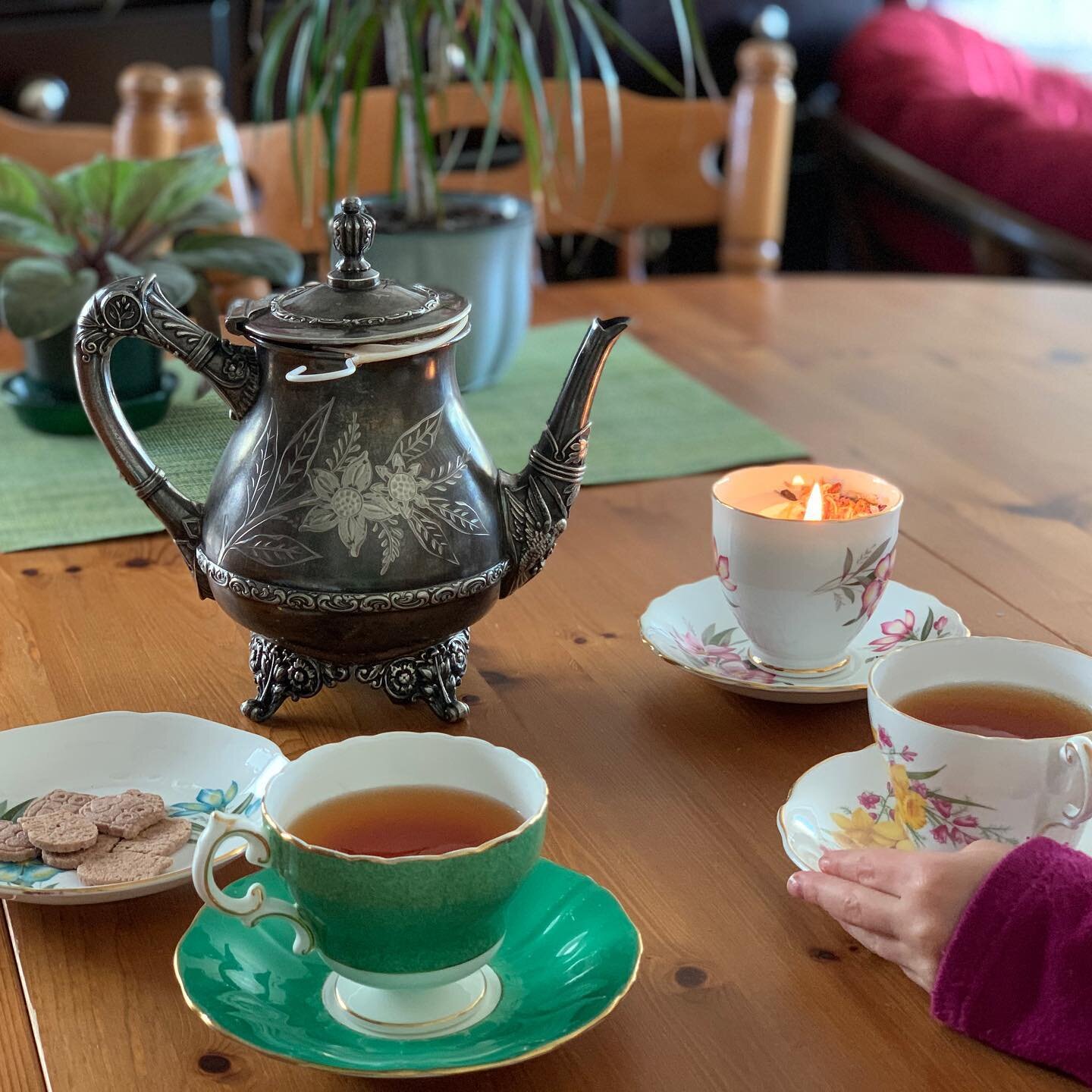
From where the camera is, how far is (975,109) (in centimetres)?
241

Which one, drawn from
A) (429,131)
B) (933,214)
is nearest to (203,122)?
(429,131)

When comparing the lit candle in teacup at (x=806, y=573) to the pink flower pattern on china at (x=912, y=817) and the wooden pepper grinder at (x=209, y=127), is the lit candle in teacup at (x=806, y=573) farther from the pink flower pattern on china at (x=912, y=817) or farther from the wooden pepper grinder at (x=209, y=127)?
the wooden pepper grinder at (x=209, y=127)

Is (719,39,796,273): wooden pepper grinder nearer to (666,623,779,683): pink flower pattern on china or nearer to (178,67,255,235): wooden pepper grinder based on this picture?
(178,67,255,235): wooden pepper grinder

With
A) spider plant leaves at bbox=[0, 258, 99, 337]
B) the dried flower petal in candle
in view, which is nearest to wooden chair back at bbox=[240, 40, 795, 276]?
spider plant leaves at bbox=[0, 258, 99, 337]

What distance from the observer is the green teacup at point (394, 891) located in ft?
1.62

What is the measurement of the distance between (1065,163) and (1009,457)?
4.23 ft

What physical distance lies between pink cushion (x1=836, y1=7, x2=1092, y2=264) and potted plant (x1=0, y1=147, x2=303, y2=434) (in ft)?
5.07

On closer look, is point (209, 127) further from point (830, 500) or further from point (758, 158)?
point (830, 500)

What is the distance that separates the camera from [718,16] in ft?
8.80

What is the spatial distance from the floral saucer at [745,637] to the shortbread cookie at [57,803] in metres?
0.31

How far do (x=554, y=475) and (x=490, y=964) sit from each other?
0.87 ft

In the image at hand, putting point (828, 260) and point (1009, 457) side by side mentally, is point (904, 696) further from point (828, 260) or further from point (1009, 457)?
point (828, 260)

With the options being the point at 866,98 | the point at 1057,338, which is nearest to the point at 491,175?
the point at 1057,338

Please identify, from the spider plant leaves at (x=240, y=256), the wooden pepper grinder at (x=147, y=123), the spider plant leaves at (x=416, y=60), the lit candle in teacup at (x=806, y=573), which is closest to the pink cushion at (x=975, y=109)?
the spider plant leaves at (x=416, y=60)
